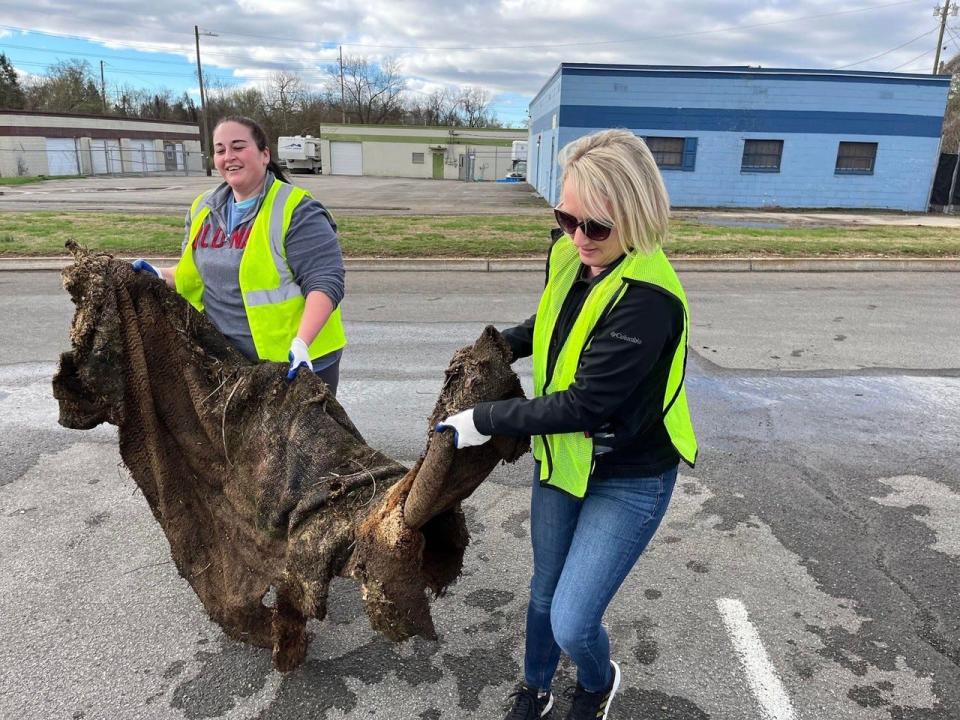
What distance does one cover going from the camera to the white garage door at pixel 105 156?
50.5 metres

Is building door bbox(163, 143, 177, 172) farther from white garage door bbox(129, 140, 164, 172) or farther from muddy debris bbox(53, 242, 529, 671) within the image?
muddy debris bbox(53, 242, 529, 671)

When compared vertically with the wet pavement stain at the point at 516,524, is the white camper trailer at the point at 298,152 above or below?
above

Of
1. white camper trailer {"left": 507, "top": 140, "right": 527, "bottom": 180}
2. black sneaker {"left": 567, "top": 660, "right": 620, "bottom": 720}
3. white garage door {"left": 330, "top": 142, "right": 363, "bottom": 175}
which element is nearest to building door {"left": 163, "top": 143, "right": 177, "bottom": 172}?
white garage door {"left": 330, "top": 142, "right": 363, "bottom": 175}

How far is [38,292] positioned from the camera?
30.4 feet

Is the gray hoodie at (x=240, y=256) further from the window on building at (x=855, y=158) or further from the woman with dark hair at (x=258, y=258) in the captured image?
the window on building at (x=855, y=158)

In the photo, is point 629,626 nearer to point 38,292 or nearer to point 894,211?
point 38,292

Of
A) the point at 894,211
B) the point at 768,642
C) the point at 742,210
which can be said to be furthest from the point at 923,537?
the point at 894,211

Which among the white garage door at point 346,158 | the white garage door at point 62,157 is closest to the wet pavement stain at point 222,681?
the white garage door at point 62,157

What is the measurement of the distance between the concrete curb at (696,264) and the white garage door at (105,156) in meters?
46.2

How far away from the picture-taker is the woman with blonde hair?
1.85 metres

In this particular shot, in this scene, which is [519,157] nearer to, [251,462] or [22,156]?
[22,156]

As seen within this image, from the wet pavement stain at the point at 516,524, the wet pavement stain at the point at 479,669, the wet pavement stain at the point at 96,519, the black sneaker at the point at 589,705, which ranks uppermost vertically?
the black sneaker at the point at 589,705

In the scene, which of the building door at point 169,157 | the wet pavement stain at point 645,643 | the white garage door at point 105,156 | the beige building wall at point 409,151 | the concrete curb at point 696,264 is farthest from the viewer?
the building door at point 169,157

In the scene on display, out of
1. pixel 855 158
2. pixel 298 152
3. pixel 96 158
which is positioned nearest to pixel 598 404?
pixel 855 158
